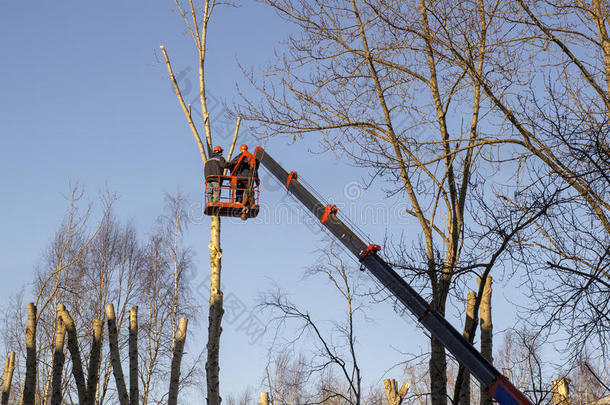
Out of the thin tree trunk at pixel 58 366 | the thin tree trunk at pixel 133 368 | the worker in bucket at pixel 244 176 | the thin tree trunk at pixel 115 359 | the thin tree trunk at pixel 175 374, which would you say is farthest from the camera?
the thin tree trunk at pixel 175 374

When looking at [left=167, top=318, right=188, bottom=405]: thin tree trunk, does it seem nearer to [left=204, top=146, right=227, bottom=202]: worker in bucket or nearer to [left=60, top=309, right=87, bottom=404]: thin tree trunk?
[left=60, top=309, right=87, bottom=404]: thin tree trunk

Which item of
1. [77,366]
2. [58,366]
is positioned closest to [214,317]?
[77,366]

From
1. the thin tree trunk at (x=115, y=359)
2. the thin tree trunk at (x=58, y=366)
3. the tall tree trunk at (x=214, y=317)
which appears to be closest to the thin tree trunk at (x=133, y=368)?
the thin tree trunk at (x=115, y=359)

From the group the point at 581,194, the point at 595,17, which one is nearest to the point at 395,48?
the point at 595,17

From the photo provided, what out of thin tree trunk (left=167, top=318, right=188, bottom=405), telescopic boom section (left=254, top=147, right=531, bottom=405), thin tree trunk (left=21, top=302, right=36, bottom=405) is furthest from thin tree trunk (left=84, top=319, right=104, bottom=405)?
telescopic boom section (left=254, top=147, right=531, bottom=405)

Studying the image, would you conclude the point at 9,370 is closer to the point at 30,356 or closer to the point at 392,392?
the point at 30,356

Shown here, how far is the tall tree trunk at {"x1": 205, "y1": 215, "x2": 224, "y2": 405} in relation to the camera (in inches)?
Result: 418

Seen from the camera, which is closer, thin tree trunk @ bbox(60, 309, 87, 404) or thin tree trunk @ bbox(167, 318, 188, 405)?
thin tree trunk @ bbox(60, 309, 87, 404)

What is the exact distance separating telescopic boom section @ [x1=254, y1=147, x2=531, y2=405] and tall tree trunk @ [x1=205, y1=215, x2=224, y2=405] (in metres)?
2.53

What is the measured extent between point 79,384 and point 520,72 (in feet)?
28.6

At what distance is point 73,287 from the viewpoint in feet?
65.2

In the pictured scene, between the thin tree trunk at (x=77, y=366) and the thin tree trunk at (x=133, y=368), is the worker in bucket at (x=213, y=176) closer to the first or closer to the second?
the thin tree trunk at (x=77, y=366)

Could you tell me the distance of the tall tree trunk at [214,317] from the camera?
418 inches

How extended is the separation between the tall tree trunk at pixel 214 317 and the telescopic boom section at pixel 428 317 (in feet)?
8.30
